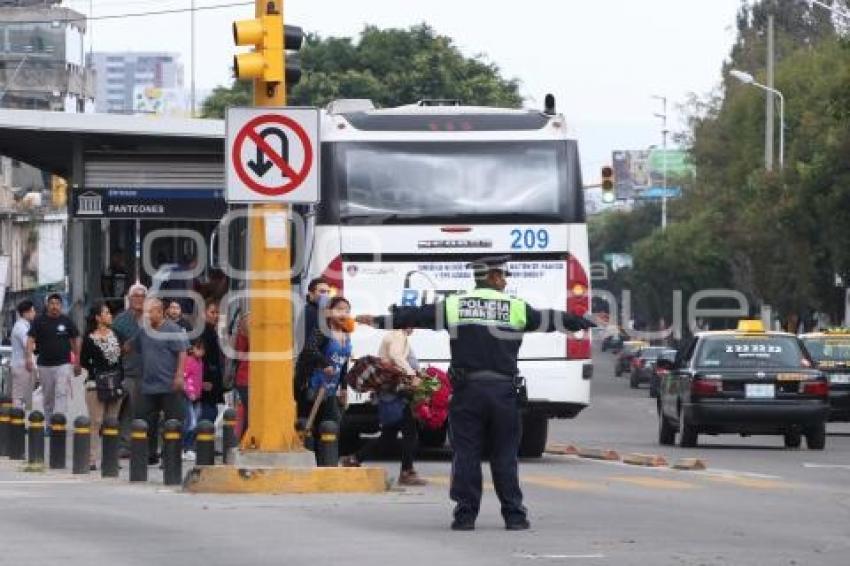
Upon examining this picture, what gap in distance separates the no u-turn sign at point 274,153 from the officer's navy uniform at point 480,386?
2.99 m

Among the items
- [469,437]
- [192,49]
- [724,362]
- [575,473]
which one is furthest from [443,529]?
[192,49]

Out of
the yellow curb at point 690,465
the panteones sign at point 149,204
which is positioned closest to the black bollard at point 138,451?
the yellow curb at point 690,465

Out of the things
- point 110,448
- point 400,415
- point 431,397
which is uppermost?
point 431,397

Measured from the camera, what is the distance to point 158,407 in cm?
2292

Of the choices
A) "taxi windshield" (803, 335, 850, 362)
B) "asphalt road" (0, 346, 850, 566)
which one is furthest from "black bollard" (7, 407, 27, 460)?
"taxi windshield" (803, 335, 850, 362)

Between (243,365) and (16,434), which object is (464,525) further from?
(16,434)

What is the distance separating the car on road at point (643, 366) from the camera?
77562 mm

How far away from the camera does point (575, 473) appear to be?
23781mm

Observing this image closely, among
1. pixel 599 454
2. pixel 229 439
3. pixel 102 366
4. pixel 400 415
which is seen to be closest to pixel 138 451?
pixel 229 439

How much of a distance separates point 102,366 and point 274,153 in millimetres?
5730

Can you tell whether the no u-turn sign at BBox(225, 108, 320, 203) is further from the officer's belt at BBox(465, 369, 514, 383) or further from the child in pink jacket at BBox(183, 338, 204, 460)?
the child in pink jacket at BBox(183, 338, 204, 460)

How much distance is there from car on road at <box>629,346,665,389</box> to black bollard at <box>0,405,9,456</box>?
5162cm

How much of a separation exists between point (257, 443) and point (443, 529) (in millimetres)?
3163

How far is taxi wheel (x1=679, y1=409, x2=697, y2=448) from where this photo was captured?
101 feet
